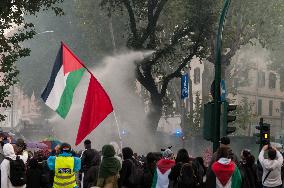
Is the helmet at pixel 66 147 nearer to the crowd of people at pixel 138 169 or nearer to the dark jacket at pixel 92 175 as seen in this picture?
the crowd of people at pixel 138 169

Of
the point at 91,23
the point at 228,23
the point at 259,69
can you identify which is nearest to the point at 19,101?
the point at 259,69

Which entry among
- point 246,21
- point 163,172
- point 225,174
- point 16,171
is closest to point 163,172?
point 163,172

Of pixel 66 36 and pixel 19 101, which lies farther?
pixel 19 101

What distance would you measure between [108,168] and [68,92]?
4762mm

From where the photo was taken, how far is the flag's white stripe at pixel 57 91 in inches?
614

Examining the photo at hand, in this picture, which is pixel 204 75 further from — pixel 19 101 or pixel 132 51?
pixel 19 101

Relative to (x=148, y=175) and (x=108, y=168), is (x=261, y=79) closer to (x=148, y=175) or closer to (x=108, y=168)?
(x=148, y=175)

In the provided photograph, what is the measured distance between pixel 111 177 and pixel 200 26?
22.1 metres

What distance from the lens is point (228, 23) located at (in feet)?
134

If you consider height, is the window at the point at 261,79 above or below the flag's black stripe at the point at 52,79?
above

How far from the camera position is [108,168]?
37.9 feet

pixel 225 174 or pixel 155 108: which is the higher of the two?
pixel 155 108

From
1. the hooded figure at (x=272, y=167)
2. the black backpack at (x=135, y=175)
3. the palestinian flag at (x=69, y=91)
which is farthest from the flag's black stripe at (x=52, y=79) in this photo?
the hooded figure at (x=272, y=167)

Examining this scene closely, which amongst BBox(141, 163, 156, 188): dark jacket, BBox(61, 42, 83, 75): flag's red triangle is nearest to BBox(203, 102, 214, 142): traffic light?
BBox(141, 163, 156, 188): dark jacket
